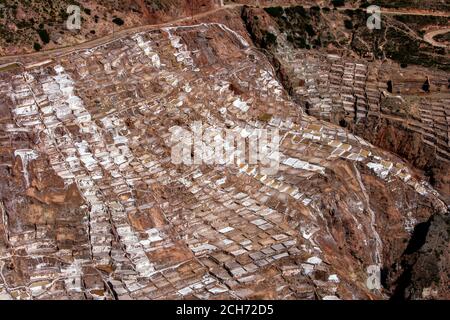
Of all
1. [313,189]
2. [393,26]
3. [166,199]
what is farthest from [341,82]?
[166,199]

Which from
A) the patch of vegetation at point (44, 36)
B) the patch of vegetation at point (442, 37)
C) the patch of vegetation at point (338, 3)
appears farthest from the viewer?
the patch of vegetation at point (338, 3)

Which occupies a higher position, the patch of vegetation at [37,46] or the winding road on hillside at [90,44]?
the patch of vegetation at [37,46]

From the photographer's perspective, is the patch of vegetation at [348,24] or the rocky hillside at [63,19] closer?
the rocky hillside at [63,19]

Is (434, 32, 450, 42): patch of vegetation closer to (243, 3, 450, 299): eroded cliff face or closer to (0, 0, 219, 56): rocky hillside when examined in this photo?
(243, 3, 450, 299): eroded cliff face

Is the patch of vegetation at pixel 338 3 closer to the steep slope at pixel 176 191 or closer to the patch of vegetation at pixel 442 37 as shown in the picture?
the patch of vegetation at pixel 442 37

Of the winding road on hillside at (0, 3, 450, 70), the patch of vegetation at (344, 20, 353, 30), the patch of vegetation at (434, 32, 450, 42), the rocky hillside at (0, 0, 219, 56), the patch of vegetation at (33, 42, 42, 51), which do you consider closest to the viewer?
the winding road on hillside at (0, 3, 450, 70)

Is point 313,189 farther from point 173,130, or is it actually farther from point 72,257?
point 72,257

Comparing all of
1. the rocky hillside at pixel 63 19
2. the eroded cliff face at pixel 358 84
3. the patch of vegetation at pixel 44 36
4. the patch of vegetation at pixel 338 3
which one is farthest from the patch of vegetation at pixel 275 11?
the patch of vegetation at pixel 44 36

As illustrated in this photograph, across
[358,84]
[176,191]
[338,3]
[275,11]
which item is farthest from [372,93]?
[176,191]

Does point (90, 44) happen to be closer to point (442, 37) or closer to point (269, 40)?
point (269, 40)

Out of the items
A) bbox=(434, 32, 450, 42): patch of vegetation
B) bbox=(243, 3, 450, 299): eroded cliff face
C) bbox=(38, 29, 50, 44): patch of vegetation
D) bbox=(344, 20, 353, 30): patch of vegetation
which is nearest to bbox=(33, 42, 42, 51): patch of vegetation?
bbox=(38, 29, 50, 44): patch of vegetation

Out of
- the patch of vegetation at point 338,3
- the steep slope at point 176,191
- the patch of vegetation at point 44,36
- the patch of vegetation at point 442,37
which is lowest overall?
the steep slope at point 176,191
